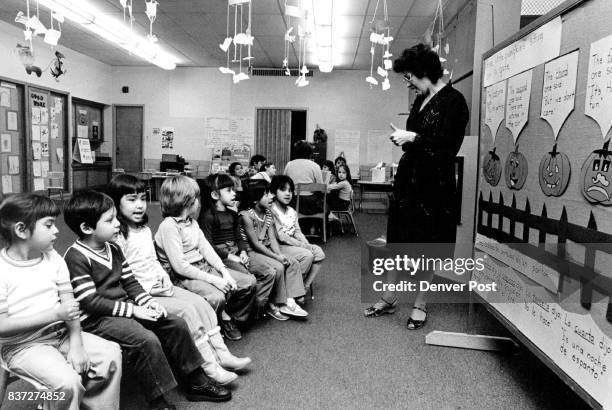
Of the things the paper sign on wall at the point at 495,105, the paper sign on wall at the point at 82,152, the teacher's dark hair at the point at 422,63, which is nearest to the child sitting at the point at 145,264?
the teacher's dark hair at the point at 422,63

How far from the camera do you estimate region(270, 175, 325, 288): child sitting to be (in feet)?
10.1

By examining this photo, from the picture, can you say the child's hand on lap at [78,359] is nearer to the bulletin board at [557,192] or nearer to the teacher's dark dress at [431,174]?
the bulletin board at [557,192]

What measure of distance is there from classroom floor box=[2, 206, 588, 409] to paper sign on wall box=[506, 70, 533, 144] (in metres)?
1.08

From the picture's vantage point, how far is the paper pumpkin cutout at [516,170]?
200 centimetres

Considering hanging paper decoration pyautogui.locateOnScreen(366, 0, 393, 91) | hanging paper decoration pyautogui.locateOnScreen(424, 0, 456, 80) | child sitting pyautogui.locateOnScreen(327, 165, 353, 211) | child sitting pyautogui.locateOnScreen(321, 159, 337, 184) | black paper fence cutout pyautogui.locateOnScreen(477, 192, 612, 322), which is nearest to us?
black paper fence cutout pyautogui.locateOnScreen(477, 192, 612, 322)

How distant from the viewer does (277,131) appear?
9.48 meters

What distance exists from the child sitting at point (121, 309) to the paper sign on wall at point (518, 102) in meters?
1.64

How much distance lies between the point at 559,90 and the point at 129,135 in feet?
30.2

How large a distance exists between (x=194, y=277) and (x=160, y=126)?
26.1ft

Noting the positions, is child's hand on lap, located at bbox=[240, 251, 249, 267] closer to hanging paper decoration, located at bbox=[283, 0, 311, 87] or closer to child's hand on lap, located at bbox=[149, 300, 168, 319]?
child's hand on lap, located at bbox=[149, 300, 168, 319]

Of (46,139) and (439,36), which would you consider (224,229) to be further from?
(46,139)

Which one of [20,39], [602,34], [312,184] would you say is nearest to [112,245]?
[602,34]

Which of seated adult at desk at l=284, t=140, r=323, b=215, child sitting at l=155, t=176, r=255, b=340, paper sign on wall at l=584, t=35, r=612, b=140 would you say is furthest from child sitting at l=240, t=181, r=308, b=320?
seated adult at desk at l=284, t=140, r=323, b=215

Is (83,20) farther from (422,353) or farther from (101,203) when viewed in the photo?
(422,353)
